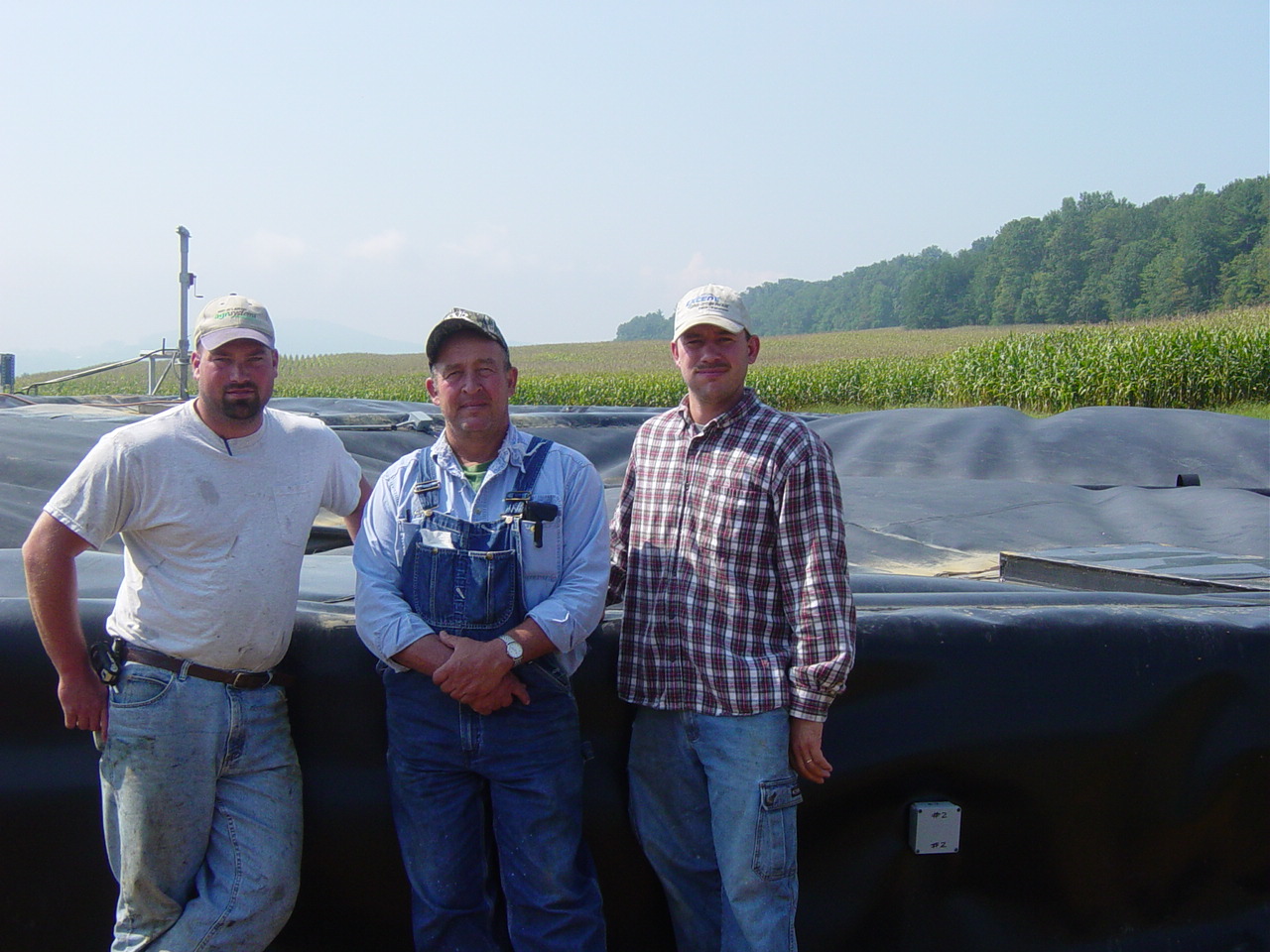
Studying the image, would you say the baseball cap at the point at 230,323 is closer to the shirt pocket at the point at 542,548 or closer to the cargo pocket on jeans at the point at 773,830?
the shirt pocket at the point at 542,548

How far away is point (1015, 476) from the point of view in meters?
5.68

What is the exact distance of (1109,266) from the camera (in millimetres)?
73875

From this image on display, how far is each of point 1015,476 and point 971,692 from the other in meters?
3.61

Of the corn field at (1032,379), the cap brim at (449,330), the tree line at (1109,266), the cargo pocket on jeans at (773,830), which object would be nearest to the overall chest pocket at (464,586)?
the cap brim at (449,330)

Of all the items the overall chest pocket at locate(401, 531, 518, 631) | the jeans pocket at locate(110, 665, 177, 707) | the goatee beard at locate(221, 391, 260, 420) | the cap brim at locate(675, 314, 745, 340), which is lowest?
the jeans pocket at locate(110, 665, 177, 707)

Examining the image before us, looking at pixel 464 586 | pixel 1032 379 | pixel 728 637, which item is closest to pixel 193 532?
pixel 464 586

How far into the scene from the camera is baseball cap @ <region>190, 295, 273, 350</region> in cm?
209

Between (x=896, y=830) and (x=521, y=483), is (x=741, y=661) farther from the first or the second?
(x=896, y=830)

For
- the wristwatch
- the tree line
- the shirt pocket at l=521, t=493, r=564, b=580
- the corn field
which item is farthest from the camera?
the tree line

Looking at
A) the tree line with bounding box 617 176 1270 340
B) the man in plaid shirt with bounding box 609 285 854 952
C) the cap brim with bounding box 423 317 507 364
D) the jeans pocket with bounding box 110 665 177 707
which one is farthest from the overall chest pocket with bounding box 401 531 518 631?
the tree line with bounding box 617 176 1270 340

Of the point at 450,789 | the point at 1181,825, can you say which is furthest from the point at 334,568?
the point at 1181,825

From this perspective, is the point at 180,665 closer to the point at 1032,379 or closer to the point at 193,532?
the point at 193,532

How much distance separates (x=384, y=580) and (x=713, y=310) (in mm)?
906

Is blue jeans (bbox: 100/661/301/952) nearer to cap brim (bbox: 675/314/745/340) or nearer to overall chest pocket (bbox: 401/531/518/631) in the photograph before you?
overall chest pocket (bbox: 401/531/518/631)
